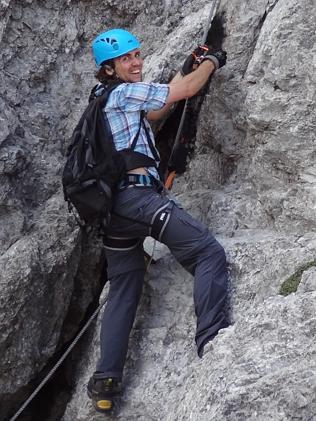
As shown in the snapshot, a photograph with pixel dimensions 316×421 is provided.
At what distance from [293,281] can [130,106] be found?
6.91 feet

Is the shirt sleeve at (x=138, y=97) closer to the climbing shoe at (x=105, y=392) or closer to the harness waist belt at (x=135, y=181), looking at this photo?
the harness waist belt at (x=135, y=181)

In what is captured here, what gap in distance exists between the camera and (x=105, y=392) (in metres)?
6.34

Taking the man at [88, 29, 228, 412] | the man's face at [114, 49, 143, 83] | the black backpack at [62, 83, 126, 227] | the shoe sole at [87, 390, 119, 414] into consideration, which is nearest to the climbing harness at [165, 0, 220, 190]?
the man at [88, 29, 228, 412]

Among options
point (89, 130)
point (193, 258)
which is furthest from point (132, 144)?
point (193, 258)

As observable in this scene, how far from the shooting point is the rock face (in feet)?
17.3

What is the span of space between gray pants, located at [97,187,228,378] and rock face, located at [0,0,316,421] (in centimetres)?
22

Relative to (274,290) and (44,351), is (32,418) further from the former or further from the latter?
(274,290)

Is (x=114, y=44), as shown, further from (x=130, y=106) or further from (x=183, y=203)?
(x=183, y=203)

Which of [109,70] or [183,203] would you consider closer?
[109,70]

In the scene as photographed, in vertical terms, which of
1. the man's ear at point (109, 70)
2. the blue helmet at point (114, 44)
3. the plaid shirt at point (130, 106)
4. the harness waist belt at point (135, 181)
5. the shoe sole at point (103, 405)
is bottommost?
the shoe sole at point (103, 405)

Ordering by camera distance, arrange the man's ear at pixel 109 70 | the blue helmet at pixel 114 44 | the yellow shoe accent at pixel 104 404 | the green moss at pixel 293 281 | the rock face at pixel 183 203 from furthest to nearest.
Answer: the man's ear at pixel 109 70
the blue helmet at pixel 114 44
the yellow shoe accent at pixel 104 404
the green moss at pixel 293 281
the rock face at pixel 183 203

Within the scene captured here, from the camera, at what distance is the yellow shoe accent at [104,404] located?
634 centimetres

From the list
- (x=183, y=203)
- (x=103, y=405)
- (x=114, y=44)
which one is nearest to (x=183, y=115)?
(x=183, y=203)

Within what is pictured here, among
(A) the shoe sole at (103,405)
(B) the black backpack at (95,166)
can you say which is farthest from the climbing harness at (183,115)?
(A) the shoe sole at (103,405)
